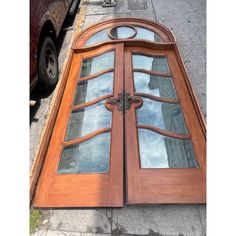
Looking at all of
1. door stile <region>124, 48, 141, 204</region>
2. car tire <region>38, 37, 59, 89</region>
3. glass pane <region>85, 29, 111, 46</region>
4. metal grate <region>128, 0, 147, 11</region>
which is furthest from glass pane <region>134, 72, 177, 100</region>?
metal grate <region>128, 0, 147, 11</region>

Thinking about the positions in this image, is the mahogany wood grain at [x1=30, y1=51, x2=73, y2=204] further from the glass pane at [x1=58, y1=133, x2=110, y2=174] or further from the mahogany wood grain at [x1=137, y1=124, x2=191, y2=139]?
the mahogany wood grain at [x1=137, y1=124, x2=191, y2=139]

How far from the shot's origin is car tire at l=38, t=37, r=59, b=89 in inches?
121

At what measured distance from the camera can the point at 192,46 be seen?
411 centimetres

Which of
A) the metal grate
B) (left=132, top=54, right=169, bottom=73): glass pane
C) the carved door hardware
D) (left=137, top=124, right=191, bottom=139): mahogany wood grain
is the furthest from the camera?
the metal grate

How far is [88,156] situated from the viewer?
7.73 ft

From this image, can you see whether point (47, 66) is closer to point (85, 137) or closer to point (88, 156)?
point (85, 137)

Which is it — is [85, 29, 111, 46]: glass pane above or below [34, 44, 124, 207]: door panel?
above

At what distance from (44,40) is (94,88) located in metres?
1.04

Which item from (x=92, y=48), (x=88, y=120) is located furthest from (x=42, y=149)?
(x=92, y=48)

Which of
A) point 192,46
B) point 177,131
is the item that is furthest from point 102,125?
point 192,46

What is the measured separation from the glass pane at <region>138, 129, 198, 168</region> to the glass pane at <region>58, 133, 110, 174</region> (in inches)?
14.6

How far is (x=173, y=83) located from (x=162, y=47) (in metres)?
0.79

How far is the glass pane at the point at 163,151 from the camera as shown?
2.25m

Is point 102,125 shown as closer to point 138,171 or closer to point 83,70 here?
point 138,171
